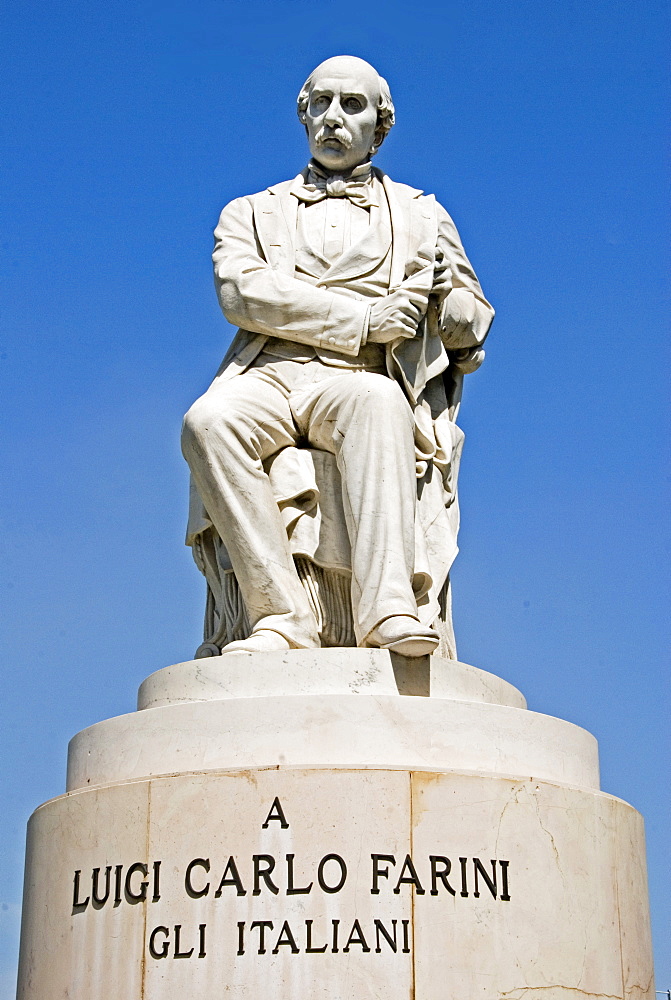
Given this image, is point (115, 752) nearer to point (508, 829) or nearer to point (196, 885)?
point (196, 885)

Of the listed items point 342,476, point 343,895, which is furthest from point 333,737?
point 342,476

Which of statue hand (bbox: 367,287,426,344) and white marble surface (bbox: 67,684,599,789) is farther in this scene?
statue hand (bbox: 367,287,426,344)

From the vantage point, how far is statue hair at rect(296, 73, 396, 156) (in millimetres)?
8703

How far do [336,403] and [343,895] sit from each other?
2.60 meters

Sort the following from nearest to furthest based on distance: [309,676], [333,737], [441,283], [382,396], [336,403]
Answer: [333,737] → [309,676] → [382,396] → [336,403] → [441,283]

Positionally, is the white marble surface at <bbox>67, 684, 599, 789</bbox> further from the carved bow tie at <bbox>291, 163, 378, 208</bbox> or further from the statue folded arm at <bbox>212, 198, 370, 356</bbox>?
the carved bow tie at <bbox>291, 163, 378, 208</bbox>

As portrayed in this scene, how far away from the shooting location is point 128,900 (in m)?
6.46

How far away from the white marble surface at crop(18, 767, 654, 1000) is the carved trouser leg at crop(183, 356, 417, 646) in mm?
1111

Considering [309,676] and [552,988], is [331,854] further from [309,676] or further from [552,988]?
[552,988]

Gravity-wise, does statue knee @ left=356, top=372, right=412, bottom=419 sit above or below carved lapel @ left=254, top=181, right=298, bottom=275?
below

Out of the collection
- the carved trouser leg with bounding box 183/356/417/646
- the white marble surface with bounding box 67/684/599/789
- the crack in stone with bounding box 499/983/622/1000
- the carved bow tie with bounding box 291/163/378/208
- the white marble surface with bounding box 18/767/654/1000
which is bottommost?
the crack in stone with bounding box 499/983/622/1000

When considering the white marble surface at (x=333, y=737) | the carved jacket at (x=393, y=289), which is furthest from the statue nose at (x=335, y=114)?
the white marble surface at (x=333, y=737)

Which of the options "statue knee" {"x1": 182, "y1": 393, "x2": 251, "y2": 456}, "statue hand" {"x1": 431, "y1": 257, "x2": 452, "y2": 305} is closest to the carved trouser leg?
"statue knee" {"x1": 182, "y1": 393, "x2": 251, "y2": 456}

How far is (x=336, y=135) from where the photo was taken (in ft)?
28.0
